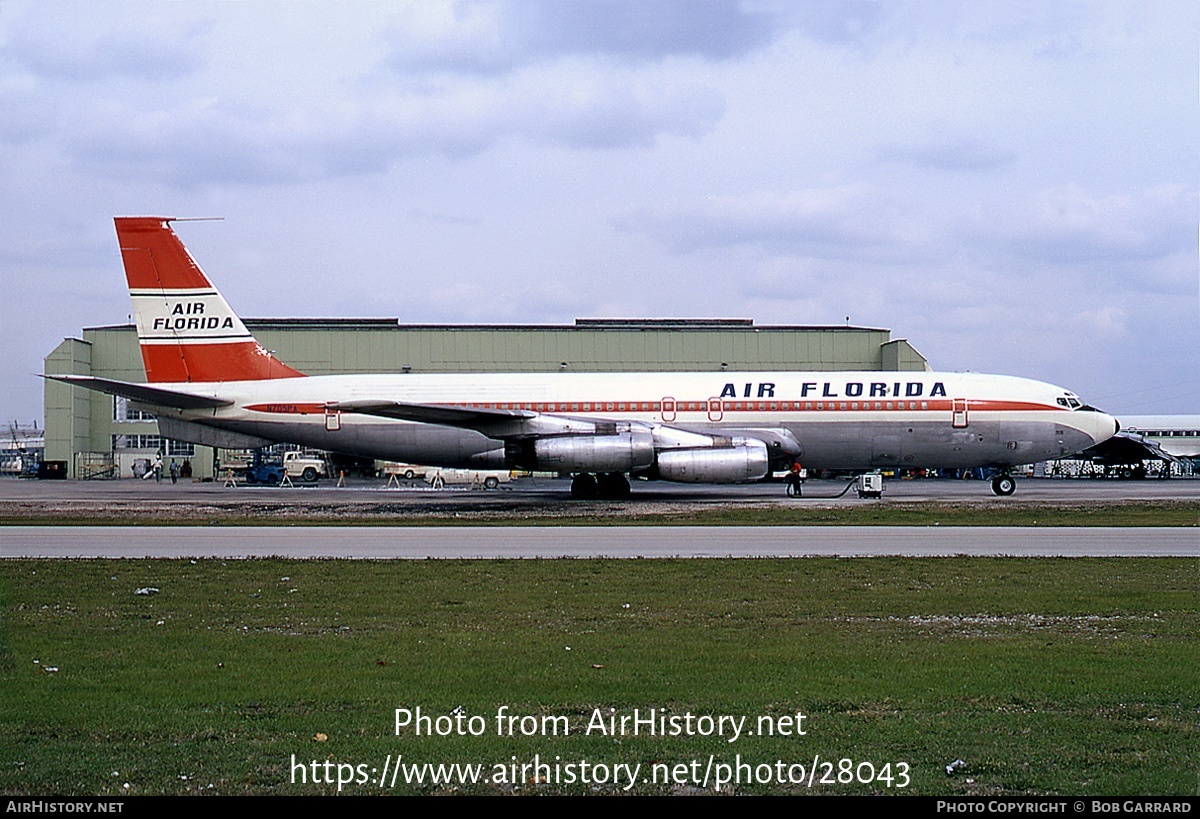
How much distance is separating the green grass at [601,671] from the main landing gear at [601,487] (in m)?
20.6

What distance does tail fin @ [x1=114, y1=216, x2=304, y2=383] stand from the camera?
3594cm

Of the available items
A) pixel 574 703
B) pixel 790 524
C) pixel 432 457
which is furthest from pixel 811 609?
pixel 432 457

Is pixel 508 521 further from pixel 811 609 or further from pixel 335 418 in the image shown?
pixel 811 609

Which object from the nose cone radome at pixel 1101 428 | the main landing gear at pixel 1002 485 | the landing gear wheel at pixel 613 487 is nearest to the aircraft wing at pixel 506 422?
the landing gear wheel at pixel 613 487

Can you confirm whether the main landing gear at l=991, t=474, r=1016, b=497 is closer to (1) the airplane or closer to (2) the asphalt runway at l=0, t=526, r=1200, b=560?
(1) the airplane

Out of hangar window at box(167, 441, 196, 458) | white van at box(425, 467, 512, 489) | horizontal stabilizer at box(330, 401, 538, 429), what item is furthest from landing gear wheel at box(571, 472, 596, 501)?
hangar window at box(167, 441, 196, 458)

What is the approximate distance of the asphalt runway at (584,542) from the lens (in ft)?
60.8

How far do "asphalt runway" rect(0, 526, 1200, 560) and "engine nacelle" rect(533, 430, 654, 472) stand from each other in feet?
27.1

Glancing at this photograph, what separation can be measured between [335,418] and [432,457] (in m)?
3.45

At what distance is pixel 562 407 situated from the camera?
3522cm

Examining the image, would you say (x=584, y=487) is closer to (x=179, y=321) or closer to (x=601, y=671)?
(x=179, y=321)

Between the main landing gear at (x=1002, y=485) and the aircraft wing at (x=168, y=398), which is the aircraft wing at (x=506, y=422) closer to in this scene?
the aircraft wing at (x=168, y=398)

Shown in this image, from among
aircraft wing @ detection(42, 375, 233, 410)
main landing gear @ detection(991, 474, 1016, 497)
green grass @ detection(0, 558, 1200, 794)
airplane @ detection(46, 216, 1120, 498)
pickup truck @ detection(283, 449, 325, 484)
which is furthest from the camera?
pickup truck @ detection(283, 449, 325, 484)

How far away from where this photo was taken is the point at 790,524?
80.6ft
